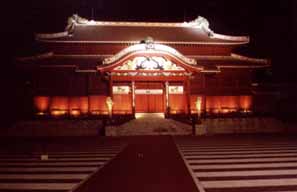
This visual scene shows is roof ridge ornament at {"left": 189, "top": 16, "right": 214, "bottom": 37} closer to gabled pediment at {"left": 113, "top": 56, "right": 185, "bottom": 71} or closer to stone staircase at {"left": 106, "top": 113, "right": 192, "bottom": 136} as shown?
gabled pediment at {"left": 113, "top": 56, "right": 185, "bottom": 71}

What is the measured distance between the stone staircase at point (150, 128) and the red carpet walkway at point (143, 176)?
524 inches

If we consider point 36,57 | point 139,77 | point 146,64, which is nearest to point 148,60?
point 146,64

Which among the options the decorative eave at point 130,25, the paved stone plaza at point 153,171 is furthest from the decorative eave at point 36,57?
the paved stone plaza at point 153,171

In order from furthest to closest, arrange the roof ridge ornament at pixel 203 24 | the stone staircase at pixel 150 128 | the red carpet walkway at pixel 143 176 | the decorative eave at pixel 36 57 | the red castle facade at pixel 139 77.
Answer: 1. the roof ridge ornament at pixel 203 24
2. the decorative eave at pixel 36 57
3. the red castle facade at pixel 139 77
4. the stone staircase at pixel 150 128
5. the red carpet walkway at pixel 143 176

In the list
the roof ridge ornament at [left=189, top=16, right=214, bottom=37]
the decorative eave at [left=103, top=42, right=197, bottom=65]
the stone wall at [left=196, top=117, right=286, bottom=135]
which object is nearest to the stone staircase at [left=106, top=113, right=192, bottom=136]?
the stone wall at [left=196, top=117, right=286, bottom=135]

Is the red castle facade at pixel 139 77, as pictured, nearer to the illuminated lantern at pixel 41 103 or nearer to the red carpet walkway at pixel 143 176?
the illuminated lantern at pixel 41 103

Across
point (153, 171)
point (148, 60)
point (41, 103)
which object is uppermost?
point (148, 60)

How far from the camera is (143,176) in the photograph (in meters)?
10.3

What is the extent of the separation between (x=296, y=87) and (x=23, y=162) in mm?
33766

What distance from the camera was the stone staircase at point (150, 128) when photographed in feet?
91.6

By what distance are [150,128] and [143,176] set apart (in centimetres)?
1839

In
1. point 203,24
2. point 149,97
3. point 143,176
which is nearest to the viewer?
point 143,176

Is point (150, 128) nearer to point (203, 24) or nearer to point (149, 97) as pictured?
point (149, 97)

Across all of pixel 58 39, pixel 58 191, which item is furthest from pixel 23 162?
pixel 58 39
